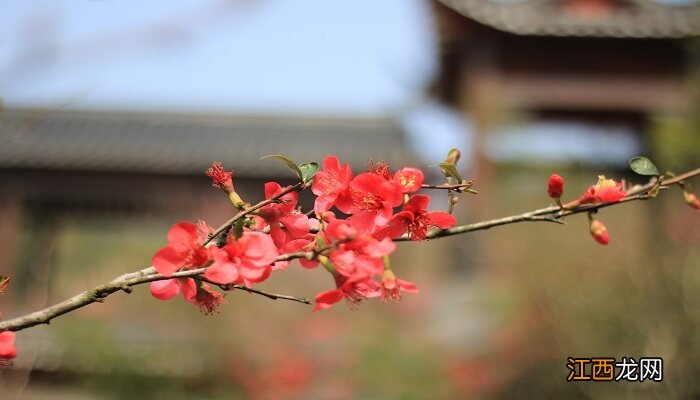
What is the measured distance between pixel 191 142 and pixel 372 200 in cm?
1064

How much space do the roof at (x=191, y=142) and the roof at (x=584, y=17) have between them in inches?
87.7

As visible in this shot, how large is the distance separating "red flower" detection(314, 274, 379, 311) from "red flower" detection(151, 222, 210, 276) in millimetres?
169

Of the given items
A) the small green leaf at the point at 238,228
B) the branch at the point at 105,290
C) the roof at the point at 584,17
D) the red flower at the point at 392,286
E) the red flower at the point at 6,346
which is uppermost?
the roof at the point at 584,17

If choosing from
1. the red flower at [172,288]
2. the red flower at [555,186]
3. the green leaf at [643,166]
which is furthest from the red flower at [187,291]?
the green leaf at [643,166]

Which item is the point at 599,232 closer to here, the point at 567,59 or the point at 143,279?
the point at 143,279

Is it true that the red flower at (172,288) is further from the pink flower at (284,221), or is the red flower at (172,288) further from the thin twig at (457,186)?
the thin twig at (457,186)

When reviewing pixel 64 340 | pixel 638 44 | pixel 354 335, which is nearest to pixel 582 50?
pixel 638 44

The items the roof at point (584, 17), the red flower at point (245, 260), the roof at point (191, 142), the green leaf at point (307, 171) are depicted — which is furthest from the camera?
the roof at point (191, 142)

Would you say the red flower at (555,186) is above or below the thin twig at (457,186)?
above

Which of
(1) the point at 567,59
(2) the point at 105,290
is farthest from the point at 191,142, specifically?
(2) the point at 105,290

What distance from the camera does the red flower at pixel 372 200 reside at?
103 cm

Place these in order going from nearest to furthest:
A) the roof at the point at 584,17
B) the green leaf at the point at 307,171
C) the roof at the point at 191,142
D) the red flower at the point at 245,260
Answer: the red flower at the point at 245,260
the green leaf at the point at 307,171
the roof at the point at 584,17
the roof at the point at 191,142

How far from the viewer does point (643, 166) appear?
3.75 ft

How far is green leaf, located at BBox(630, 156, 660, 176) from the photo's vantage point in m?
1.13
